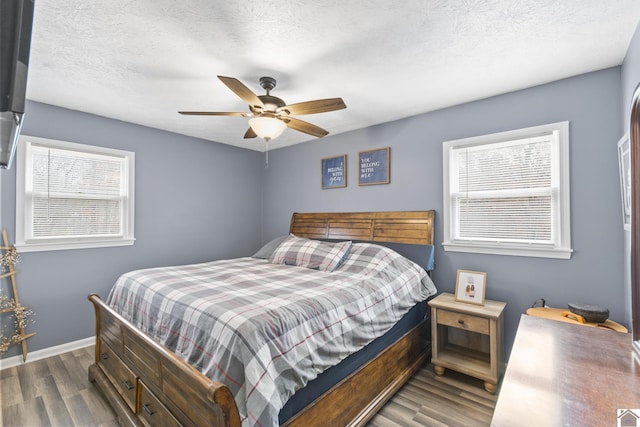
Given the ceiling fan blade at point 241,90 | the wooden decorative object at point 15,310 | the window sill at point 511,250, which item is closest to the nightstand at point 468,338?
the window sill at point 511,250

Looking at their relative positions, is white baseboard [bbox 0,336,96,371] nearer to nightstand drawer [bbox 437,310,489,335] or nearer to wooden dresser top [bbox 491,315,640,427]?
nightstand drawer [bbox 437,310,489,335]

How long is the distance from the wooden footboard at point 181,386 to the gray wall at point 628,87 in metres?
1.60

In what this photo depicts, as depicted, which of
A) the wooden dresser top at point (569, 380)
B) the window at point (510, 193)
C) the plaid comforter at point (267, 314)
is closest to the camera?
the wooden dresser top at point (569, 380)

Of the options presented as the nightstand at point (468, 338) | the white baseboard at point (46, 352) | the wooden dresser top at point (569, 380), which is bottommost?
the white baseboard at point (46, 352)

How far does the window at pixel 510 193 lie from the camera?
2.46 metres

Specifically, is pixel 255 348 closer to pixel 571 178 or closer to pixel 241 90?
pixel 241 90

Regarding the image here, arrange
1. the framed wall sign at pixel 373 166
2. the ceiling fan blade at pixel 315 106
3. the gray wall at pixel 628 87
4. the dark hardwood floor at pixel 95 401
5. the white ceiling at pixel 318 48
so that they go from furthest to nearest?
the framed wall sign at pixel 373 166, the ceiling fan blade at pixel 315 106, the dark hardwood floor at pixel 95 401, the gray wall at pixel 628 87, the white ceiling at pixel 318 48

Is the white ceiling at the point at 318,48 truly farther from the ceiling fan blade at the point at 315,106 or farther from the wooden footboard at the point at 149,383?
the wooden footboard at the point at 149,383

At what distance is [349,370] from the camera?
191cm

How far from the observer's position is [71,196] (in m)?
3.13

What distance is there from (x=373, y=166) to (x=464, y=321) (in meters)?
1.96

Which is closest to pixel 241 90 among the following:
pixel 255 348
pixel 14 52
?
pixel 255 348

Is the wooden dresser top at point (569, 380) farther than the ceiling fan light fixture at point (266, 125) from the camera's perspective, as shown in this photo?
No

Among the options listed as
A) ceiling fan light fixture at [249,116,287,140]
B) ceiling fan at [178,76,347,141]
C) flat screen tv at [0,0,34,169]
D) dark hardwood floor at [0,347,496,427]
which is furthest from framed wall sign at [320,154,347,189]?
flat screen tv at [0,0,34,169]
